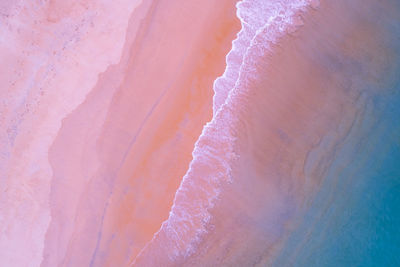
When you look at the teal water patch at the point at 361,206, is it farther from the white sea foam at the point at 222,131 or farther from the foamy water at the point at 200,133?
the white sea foam at the point at 222,131

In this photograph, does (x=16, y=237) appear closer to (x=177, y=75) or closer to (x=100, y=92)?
(x=100, y=92)

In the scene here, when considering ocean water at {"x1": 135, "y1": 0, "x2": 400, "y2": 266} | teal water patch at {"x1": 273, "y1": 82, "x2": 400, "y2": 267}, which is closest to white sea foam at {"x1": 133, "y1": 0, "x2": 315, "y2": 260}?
ocean water at {"x1": 135, "y1": 0, "x2": 400, "y2": 266}

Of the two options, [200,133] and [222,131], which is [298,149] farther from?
[200,133]

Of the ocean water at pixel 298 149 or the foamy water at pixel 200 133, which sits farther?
the ocean water at pixel 298 149

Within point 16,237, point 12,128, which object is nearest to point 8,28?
point 12,128

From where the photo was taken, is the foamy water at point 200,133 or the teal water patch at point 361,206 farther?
the teal water patch at point 361,206

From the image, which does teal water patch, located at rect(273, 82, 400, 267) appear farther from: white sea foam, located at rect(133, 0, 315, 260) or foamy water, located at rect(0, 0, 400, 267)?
white sea foam, located at rect(133, 0, 315, 260)

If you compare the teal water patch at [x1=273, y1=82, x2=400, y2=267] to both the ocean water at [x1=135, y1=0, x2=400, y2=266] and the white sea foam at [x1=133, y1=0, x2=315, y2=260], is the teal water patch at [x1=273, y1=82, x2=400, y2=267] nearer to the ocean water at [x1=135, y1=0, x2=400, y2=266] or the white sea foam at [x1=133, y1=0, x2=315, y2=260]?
the ocean water at [x1=135, y1=0, x2=400, y2=266]

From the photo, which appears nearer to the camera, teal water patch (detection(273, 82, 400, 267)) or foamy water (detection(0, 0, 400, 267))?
foamy water (detection(0, 0, 400, 267))

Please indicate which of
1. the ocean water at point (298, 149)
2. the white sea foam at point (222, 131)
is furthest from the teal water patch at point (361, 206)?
the white sea foam at point (222, 131)
